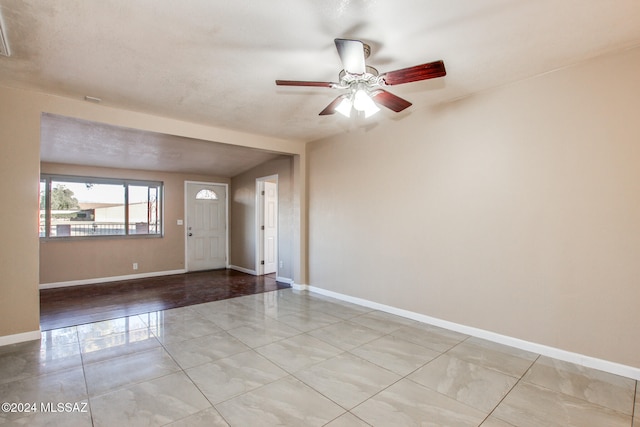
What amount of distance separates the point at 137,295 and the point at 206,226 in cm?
256

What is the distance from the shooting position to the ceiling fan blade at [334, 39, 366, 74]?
1777 millimetres

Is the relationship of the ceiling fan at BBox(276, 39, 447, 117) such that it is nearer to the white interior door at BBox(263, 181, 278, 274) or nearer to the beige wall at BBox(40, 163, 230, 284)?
the white interior door at BBox(263, 181, 278, 274)

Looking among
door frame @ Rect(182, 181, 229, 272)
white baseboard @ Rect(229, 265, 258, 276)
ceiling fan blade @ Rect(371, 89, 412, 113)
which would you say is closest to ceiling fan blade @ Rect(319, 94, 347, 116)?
ceiling fan blade @ Rect(371, 89, 412, 113)

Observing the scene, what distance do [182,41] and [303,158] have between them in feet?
→ 10.1

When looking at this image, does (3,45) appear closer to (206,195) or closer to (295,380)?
(295,380)

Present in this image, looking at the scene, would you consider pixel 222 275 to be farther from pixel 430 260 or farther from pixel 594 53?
pixel 594 53

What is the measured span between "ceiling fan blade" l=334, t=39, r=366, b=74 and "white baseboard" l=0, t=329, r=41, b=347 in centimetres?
393

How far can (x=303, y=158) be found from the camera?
17.0 ft

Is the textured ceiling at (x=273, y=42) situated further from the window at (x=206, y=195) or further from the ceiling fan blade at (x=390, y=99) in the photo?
the window at (x=206, y=195)

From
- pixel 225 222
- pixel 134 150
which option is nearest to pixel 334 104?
pixel 134 150

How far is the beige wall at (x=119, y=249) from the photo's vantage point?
5.37 meters

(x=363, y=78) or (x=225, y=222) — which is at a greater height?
(x=363, y=78)

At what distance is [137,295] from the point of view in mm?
4836

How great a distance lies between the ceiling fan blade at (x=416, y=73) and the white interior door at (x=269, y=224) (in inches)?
183
